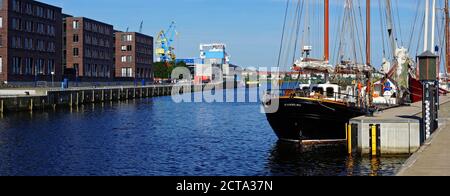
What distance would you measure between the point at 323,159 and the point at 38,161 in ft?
51.2

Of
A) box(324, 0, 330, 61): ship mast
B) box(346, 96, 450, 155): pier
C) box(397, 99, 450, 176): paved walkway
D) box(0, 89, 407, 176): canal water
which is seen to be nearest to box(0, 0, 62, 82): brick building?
box(0, 89, 407, 176): canal water

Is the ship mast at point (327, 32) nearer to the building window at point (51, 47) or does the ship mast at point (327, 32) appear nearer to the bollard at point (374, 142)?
the bollard at point (374, 142)

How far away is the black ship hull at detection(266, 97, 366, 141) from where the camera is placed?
3394 cm

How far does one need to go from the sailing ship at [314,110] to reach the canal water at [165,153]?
1309mm

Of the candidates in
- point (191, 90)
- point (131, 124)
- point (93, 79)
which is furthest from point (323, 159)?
point (191, 90)

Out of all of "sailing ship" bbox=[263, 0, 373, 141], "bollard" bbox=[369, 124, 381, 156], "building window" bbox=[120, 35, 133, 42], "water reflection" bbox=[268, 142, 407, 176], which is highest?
"building window" bbox=[120, 35, 133, 42]

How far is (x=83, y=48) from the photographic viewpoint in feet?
457

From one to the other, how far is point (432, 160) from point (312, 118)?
16042 millimetres

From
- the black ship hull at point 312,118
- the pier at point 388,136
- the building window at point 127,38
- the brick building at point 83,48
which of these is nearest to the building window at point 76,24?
the brick building at point 83,48

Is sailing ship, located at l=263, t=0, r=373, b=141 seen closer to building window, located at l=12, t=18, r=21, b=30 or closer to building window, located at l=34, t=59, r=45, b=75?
building window, located at l=12, t=18, r=21, b=30

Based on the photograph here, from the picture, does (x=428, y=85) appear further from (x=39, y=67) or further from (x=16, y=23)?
(x=39, y=67)

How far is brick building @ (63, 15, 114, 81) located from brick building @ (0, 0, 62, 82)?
1401 centimetres

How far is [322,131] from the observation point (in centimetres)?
3462
